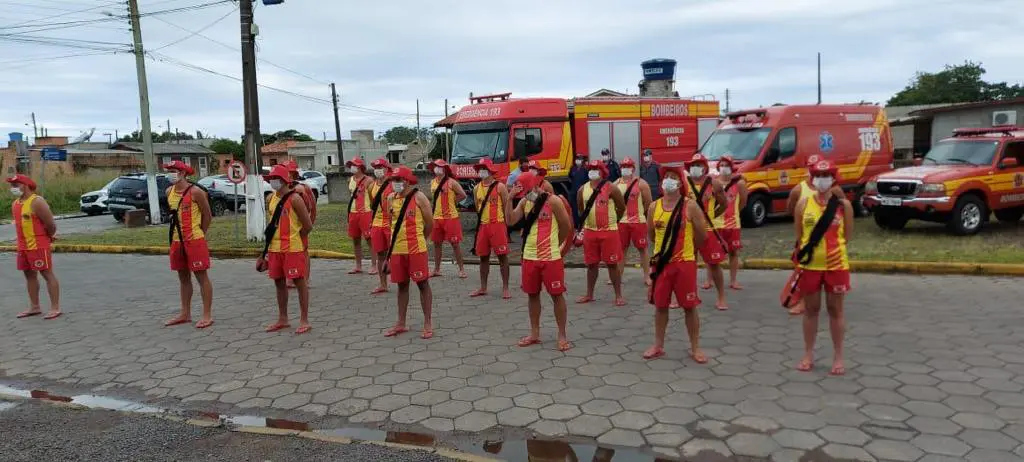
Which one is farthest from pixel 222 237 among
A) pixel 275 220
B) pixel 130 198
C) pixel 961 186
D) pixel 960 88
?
pixel 960 88

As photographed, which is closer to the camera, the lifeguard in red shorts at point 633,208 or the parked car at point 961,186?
the lifeguard in red shorts at point 633,208

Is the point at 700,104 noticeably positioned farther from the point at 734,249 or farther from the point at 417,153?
the point at 417,153

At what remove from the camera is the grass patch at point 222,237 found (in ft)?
45.4

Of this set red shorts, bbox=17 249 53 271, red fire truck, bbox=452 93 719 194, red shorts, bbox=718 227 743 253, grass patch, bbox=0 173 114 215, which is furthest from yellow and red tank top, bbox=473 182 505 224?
grass patch, bbox=0 173 114 215

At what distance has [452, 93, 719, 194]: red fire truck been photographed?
15.9m

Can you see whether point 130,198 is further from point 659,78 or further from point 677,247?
point 677,247

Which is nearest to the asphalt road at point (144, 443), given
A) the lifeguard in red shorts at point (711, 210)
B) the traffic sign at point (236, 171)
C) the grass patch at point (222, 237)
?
the lifeguard in red shorts at point (711, 210)

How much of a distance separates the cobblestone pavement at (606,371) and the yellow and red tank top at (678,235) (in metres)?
0.93

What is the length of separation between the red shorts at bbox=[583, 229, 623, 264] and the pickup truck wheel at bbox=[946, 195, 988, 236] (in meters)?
7.45

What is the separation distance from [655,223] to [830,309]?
4.91ft

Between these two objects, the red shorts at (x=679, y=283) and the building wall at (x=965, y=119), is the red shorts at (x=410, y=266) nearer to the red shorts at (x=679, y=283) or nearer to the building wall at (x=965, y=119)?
the red shorts at (x=679, y=283)

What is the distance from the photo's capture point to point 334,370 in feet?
19.6

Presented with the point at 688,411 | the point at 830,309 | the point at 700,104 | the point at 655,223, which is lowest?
the point at 688,411

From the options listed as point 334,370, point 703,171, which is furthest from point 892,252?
point 334,370
